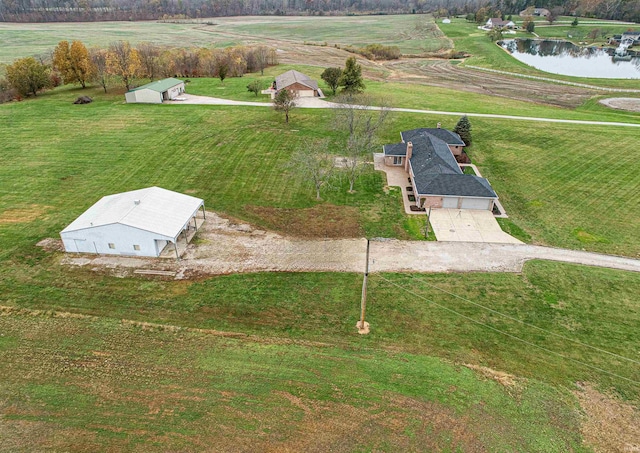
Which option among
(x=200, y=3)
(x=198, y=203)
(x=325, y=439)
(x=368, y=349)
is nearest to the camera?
(x=325, y=439)

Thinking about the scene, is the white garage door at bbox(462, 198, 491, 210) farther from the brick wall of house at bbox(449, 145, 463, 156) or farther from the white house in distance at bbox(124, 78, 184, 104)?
the white house in distance at bbox(124, 78, 184, 104)

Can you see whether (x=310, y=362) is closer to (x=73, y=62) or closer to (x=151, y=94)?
(x=151, y=94)

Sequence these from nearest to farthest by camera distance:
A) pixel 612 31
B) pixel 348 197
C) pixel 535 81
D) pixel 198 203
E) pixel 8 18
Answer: pixel 198 203 → pixel 348 197 → pixel 535 81 → pixel 612 31 → pixel 8 18

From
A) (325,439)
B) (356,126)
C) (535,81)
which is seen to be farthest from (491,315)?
(535,81)

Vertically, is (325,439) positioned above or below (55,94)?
below

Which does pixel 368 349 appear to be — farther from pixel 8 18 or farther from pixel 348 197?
pixel 8 18

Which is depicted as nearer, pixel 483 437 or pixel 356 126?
pixel 483 437
